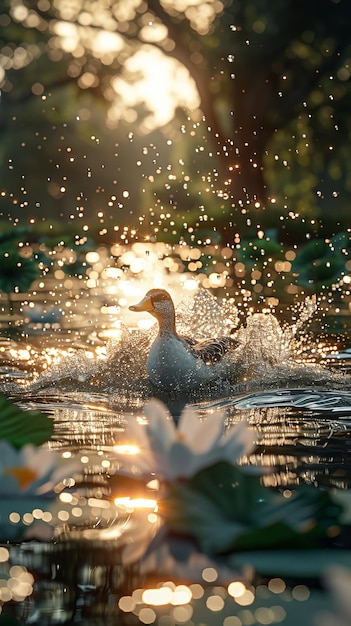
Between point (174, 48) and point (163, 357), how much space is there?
18.6 metres

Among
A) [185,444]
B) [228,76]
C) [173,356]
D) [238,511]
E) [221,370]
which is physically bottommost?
[221,370]

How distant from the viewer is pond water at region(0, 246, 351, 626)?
1.96 metres

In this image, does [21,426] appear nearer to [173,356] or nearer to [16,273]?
[173,356]

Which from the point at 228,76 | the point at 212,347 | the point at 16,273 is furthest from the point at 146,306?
the point at 228,76

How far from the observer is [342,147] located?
932 inches

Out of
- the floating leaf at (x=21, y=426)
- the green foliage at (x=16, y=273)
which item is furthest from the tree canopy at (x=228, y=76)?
the floating leaf at (x=21, y=426)

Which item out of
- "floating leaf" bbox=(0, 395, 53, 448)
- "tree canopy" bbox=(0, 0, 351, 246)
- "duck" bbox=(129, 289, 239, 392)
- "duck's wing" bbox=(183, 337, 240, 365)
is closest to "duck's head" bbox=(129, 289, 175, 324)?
"duck" bbox=(129, 289, 239, 392)

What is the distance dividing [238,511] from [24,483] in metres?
0.51

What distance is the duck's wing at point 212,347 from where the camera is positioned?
246 inches

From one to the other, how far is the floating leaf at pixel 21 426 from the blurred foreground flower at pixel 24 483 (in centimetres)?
25

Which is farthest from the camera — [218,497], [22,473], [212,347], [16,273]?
[16,273]

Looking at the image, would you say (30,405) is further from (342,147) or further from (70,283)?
(342,147)

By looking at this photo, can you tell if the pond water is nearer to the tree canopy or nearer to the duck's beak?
the duck's beak

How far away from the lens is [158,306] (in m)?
6.42
